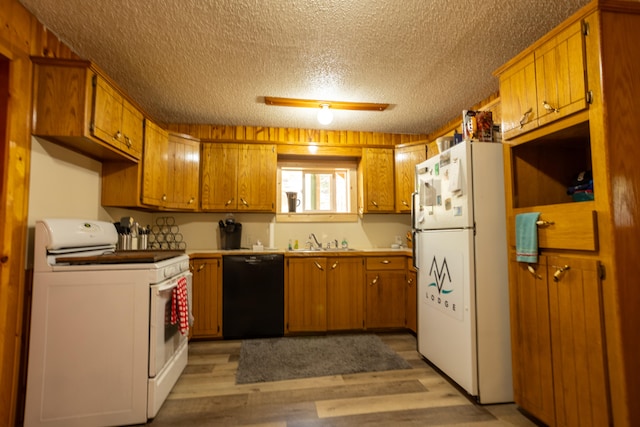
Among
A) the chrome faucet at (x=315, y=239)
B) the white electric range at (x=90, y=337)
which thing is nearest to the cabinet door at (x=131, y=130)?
the white electric range at (x=90, y=337)

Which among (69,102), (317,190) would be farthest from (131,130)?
(317,190)

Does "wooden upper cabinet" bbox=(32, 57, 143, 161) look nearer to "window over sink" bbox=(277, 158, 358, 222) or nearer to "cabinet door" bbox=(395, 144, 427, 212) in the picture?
"window over sink" bbox=(277, 158, 358, 222)

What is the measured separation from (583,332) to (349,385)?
1504 mm

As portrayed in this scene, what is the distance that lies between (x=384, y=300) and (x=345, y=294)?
46cm

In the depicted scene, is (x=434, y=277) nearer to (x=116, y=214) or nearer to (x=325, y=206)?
(x=325, y=206)

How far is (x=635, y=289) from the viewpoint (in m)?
1.28

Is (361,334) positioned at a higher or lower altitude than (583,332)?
lower

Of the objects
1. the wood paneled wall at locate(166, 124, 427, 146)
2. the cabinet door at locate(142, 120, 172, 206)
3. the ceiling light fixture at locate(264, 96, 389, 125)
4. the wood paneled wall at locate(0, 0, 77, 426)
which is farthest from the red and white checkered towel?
the wood paneled wall at locate(166, 124, 427, 146)

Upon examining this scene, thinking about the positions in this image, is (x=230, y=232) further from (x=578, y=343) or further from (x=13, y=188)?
(x=578, y=343)

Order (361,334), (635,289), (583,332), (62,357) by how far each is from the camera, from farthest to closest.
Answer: (361,334), (62,357), (583,332), (635,289)

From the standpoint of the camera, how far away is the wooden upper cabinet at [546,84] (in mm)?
1414

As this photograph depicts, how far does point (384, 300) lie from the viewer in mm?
3373

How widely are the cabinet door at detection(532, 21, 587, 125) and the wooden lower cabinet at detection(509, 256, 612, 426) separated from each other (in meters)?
0.77

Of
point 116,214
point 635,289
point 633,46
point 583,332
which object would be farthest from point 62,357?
point 633,46
